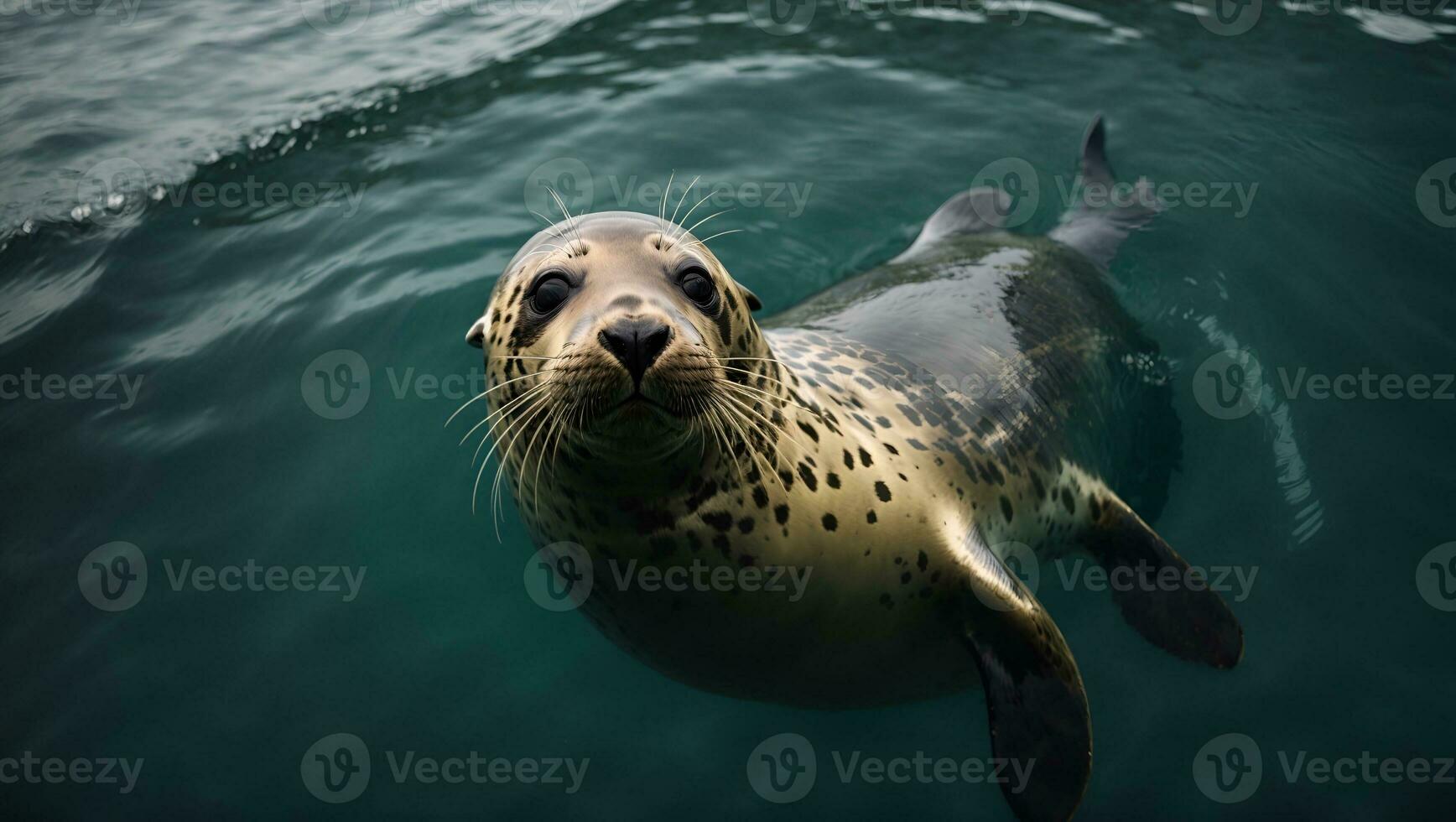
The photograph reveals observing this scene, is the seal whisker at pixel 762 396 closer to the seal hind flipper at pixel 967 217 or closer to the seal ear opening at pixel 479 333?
the seal ear opening at pixel 479 333

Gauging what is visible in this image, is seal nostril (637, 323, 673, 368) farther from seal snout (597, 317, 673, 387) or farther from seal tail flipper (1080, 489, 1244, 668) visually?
seal tail flipper (1080, 489, 1244, 668)

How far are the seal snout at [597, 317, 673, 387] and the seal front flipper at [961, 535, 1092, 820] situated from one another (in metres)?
1.28

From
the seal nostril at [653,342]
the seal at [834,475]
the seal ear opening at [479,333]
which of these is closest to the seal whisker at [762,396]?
the seal at [834,475]

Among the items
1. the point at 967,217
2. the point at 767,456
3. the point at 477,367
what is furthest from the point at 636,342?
the point at 967,217

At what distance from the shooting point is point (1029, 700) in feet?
8.88

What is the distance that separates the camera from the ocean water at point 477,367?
3.16 metres

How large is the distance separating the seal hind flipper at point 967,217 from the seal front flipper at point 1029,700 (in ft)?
7.03

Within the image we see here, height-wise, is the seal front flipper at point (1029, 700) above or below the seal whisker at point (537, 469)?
below

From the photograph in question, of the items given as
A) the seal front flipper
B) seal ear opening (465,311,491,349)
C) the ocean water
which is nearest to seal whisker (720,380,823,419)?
the seal front flipper

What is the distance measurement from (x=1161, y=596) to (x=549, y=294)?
7.68 ft

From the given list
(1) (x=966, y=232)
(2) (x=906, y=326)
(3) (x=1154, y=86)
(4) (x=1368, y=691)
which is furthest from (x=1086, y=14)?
(4) (x=1368, y=691)

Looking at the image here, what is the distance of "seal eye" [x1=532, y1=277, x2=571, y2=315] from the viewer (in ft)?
7.59

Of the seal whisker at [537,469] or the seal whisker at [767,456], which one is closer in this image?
the seal whisker at [537,469]

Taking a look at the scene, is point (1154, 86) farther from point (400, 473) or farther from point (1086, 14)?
point (400, 473)
